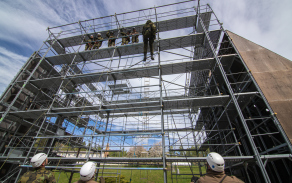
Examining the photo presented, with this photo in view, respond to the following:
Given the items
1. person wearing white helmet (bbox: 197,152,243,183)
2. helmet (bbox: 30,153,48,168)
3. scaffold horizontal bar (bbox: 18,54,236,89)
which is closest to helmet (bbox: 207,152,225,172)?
person wearing white helmet (bbox: 197,152,243,183)

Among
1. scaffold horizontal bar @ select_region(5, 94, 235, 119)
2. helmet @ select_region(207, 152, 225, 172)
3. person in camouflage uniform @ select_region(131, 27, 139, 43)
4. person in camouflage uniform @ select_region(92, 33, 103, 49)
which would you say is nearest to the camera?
helmet @ select_region(207, 152, 225, 172)

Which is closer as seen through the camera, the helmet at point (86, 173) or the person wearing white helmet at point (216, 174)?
the person wearing white helmet at point (216, 174)

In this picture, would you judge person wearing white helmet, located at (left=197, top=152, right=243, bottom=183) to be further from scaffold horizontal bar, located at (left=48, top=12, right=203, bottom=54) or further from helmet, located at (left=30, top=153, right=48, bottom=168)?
scaffold horizontal bar, located at (left=48, top=12, right=203, bottom=54)

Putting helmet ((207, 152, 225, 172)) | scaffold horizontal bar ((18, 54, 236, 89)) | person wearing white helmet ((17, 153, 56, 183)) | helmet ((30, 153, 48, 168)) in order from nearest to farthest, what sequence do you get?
1. helmet ((207, 152, 225, 172))
2. person wearing white helmet ((17, 153, 56, 183))
3. helmet ((30, 153, 48, 168))
4. scaffold horizontal bar ((18, 54, 236, 89))

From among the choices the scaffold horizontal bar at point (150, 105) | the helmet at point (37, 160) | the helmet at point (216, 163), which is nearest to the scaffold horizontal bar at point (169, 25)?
the scaffold horizontal bar at point (150, 105)

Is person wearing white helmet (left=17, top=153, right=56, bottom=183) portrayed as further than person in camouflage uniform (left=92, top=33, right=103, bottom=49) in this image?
No

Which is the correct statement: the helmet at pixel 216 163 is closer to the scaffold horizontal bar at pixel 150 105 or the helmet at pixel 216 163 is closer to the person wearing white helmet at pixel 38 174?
Result: the person wearing white helmet at pixel 38 174

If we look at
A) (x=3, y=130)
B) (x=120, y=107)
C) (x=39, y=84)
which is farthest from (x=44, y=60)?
(x=120, y=107)

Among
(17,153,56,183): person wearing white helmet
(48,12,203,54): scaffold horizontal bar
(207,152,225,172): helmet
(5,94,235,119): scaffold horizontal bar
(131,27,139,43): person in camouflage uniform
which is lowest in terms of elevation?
(17,153,56,183): person wearing white helmet

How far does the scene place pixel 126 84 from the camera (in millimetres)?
11336

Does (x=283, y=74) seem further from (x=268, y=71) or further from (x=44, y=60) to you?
(x=44, y=60)

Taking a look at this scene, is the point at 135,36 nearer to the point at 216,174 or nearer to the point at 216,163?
the point at 216,163

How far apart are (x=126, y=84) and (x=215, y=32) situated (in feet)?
24.6

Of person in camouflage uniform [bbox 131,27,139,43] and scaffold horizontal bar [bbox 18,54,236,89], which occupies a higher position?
person in camouflage uniform [bbox 131,27,139,43]
